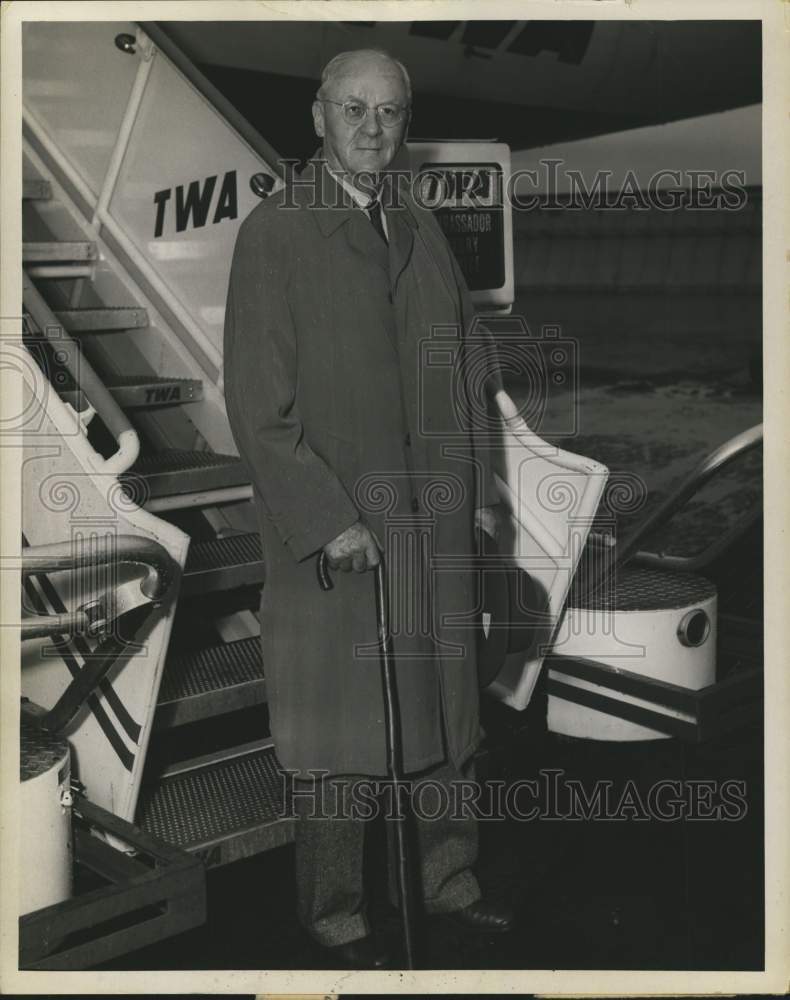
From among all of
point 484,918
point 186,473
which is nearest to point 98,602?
point 186,473

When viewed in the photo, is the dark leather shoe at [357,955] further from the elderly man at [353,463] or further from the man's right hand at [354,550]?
the man's right hand at [354,550]

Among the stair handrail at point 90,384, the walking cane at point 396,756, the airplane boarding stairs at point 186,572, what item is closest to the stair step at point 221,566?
the airplane boarding stairs at point 186,572

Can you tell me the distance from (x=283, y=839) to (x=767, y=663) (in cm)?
120

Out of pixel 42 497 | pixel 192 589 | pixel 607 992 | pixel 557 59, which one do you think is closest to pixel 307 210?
pixel 42 497

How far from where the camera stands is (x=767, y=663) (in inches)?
96.6

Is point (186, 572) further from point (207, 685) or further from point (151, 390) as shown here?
point (151, 390)

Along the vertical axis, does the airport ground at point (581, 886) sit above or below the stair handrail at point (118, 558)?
below

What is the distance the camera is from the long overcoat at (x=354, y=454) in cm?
229

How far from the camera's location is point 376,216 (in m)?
2.42

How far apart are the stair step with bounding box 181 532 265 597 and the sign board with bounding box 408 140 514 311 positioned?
3.48 ft

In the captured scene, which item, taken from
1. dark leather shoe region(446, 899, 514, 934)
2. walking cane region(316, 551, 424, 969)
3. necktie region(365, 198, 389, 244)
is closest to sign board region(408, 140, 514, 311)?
necktie region(365, 198, 389, 244)

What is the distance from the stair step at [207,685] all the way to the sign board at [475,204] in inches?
52.6

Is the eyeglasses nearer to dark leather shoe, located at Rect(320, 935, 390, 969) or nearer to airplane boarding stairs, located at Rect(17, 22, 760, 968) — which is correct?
airplane boarding stairs, located at Rect(17, 22, 760, 968)

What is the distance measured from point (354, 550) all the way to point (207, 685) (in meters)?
0.91
